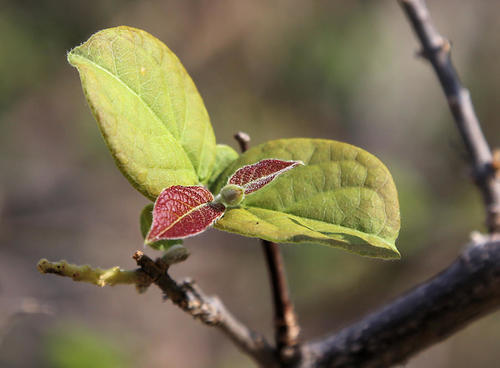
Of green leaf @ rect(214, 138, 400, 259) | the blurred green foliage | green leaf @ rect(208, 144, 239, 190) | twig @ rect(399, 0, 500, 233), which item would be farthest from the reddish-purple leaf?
the blurred green foliage

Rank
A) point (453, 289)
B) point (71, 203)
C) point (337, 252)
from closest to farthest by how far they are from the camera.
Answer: point (453, 289) < point (337, 252) < point (71, 203)

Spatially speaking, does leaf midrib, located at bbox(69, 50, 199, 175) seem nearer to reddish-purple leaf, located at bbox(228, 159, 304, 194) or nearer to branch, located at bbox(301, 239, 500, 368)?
reddish-purple leaf, located at bbox(228, 159, 304, 194)

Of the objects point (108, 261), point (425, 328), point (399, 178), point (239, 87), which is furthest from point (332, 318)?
point (425, 328)

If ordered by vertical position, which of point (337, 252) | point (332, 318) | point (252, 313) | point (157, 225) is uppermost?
point (157, 225)

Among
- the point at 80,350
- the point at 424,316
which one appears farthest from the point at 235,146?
the point at 424,316

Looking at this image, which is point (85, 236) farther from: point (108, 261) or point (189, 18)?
point (189, 18)

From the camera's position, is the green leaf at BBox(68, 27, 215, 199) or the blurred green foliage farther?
the blurred green foliage

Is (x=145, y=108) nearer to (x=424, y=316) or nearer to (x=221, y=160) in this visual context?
(x=221, y=160)
